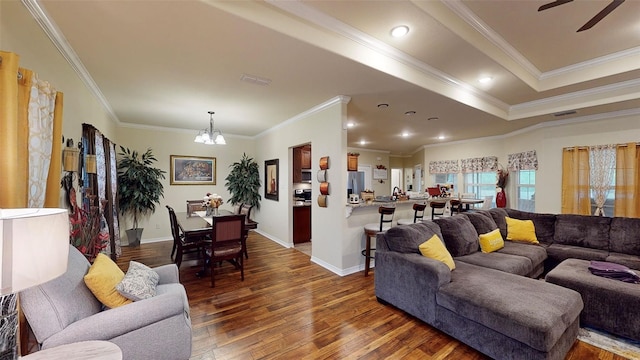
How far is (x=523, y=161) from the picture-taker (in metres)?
5.54

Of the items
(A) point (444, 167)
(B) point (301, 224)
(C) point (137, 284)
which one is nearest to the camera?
(C) point (137, 284)

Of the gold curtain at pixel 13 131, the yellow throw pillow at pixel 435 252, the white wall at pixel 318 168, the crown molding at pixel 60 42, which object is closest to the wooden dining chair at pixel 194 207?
the white wall at pixel 318 168

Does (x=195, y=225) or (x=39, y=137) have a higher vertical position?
(x=39, y=137)

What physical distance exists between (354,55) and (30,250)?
103 inches

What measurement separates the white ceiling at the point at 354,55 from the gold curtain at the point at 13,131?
720 millimetres

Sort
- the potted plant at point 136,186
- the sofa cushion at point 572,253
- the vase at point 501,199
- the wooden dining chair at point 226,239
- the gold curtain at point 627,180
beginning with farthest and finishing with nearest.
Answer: the vase at point 501,199 < the potted plant at point 136,186 < the gold curtain at point 627,180 < the wooden dining chair at point 226,239 < the sofa cushion at point 572,253

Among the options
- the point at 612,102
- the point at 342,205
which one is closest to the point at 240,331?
the point at 342,205

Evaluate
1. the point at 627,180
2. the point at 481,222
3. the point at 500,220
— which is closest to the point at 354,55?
the point at 481,222

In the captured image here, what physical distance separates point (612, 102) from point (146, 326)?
20.0 ft

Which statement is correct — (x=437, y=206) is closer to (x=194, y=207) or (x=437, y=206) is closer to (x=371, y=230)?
(x=371, y=230)

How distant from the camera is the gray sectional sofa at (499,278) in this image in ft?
5.74

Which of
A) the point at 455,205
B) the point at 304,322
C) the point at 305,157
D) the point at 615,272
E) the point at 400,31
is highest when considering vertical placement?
the point at 400,31

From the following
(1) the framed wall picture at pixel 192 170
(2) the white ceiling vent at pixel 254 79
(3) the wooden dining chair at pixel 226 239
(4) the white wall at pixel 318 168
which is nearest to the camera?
(2) the white ceiling vent at pixel 254 79

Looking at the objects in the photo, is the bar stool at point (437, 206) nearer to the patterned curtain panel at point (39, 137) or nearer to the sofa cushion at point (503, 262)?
the sofa cushion at point (503, 262)
